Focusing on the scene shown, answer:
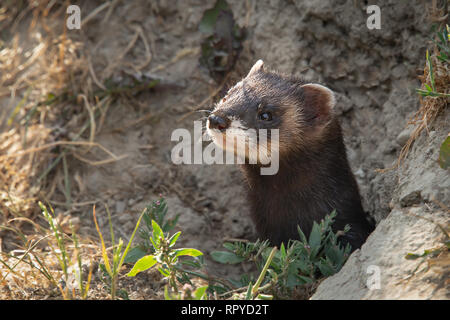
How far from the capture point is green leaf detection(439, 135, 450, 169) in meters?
2.53

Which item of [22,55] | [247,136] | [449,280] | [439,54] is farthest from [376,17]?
[22,55]

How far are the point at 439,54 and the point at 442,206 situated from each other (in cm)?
109

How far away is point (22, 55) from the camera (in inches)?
210

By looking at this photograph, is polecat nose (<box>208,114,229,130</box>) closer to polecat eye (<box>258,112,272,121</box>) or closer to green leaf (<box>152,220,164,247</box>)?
polecat eye (<box>258,112,272,121</box>)

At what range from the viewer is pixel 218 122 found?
127 inches

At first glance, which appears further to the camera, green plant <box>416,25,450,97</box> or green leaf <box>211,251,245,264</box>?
green leaf <box>211,251,245,264</box>

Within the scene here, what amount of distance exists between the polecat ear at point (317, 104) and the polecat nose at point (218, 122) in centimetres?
76

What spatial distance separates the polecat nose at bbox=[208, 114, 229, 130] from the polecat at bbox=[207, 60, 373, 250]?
0.78ft

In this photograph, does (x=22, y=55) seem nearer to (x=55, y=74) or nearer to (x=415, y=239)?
(x=55, y=74)

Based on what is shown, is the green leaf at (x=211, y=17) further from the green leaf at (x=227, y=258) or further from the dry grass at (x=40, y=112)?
the green leaf at (x=227, y=258)
